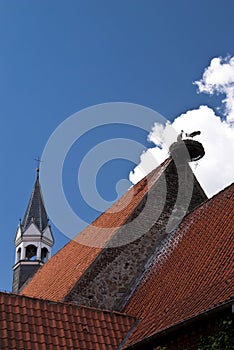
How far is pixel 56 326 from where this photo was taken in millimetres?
10156

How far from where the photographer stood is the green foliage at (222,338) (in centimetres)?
809

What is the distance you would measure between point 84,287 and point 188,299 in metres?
3.20

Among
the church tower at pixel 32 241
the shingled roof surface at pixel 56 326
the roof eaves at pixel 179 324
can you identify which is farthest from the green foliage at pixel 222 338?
the church tower at pixel 32 241

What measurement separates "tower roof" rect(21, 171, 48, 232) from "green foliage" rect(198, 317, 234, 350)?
67.7 feet

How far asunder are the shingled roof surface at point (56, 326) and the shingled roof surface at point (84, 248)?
168 centimetres

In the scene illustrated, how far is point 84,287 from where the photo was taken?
12438 mm

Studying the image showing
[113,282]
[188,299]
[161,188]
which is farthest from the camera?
[161,188]

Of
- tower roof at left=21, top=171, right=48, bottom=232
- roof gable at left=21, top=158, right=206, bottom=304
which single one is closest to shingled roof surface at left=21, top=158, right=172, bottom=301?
roof gable at left=21, top=158, right=206, bottom=304

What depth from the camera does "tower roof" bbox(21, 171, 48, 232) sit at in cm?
2870

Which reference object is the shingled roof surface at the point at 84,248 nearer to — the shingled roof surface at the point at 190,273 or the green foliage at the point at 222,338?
the shingled roof surface at the point at 190,273

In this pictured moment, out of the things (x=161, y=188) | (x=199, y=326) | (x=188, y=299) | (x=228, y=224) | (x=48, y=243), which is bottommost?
(x=199, y=326)

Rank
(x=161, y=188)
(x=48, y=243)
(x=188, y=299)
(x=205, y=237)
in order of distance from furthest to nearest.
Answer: (x=48, y=243) → (x=161, y=188) → (x=205, y=237) → (x=188, y=299)

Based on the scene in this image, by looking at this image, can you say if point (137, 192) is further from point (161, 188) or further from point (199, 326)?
point (199, 326)

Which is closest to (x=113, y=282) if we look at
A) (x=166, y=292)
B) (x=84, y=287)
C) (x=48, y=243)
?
(x=84, y=287)
